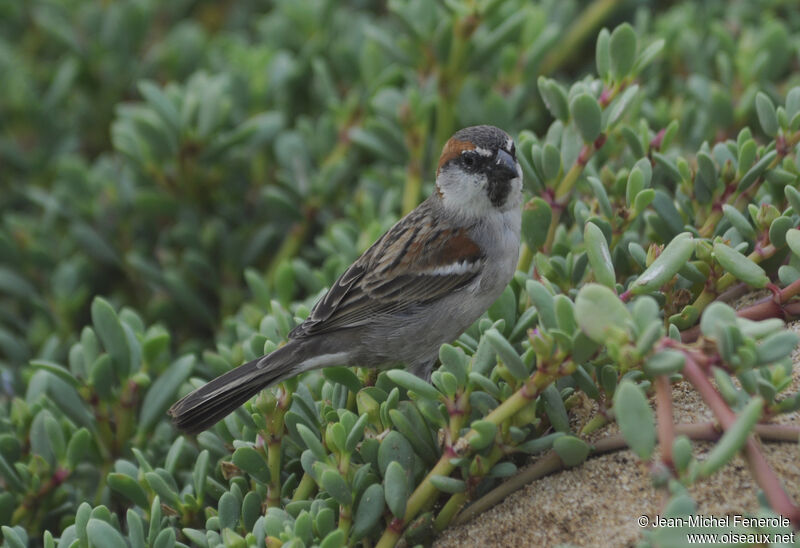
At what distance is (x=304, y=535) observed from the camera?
1.93 m

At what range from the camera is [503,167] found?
2.94 m

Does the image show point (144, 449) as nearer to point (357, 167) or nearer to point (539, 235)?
point (539, 235)

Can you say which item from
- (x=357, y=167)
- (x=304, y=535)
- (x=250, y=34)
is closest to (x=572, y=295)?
(x=304, y=535)

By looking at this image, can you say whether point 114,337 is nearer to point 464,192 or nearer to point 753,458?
point 464,192

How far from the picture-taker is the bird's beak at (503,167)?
294 cm

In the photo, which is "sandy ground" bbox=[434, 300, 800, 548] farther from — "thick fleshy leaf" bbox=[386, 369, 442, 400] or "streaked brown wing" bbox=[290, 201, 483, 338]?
"streaked brown wing" bbox=[290, 201, 483, 338]

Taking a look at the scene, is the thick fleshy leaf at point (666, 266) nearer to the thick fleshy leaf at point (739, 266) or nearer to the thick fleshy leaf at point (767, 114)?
the thick fleshy leaf at point (739, 266)

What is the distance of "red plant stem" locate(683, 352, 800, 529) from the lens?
1569 millimetres

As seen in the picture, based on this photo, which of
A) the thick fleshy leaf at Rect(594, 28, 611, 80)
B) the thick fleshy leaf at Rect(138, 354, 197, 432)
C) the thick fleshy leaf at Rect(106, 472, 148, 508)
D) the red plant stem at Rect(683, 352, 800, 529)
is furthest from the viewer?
the thick fleshy leaf at Rect(138, 354, 197, 432)

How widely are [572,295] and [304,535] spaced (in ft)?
3.18

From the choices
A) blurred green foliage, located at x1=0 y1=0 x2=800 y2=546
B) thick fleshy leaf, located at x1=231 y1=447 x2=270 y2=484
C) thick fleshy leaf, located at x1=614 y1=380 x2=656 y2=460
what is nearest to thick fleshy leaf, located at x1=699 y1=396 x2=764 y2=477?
blurred green foliage, located at x1=0 y1=0 x2=800 y2=546

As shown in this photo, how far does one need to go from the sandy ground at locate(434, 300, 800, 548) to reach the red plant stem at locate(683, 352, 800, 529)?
29 cm

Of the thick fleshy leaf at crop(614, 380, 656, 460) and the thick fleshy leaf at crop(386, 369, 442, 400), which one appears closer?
the thick fleshy leaf at crop(614, 380, 656, 460)

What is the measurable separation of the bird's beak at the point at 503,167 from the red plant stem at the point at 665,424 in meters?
1.40
